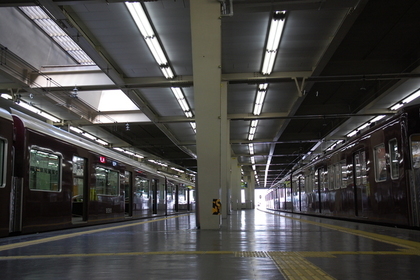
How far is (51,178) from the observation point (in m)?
10.0

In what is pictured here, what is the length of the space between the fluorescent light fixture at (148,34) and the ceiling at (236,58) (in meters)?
0.21

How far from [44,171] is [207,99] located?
4.19 m

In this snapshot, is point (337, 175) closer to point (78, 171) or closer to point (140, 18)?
point (140, 18)

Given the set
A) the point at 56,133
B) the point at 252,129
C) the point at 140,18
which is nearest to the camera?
the point at 56,133

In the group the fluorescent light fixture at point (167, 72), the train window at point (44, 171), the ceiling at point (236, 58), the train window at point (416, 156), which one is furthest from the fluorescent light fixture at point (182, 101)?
the train window at point (416, 156)

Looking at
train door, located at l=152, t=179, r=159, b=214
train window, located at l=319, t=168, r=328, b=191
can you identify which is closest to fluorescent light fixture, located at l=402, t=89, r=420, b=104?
train window, located at l=319, t=168, r=328, b=191

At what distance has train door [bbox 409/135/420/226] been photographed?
8.57 m

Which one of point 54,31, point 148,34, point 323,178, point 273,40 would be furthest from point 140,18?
point 323,178

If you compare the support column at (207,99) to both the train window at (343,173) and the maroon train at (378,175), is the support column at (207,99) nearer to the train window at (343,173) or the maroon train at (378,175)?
the maroon train at (378,175)

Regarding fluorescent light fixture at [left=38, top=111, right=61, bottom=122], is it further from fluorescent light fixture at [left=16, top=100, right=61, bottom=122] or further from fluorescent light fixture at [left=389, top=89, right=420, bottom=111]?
fluorescent light fixture at [left=389, top=89, right=420, bottom=111]

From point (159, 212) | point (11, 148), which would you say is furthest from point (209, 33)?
point (159, 212)

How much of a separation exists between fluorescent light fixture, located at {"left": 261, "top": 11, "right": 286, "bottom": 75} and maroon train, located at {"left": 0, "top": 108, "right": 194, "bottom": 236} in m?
6.40

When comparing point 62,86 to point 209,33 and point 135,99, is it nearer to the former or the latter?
point 135,99

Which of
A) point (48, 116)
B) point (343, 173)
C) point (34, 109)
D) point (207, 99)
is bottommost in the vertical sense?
point (343, 173)
